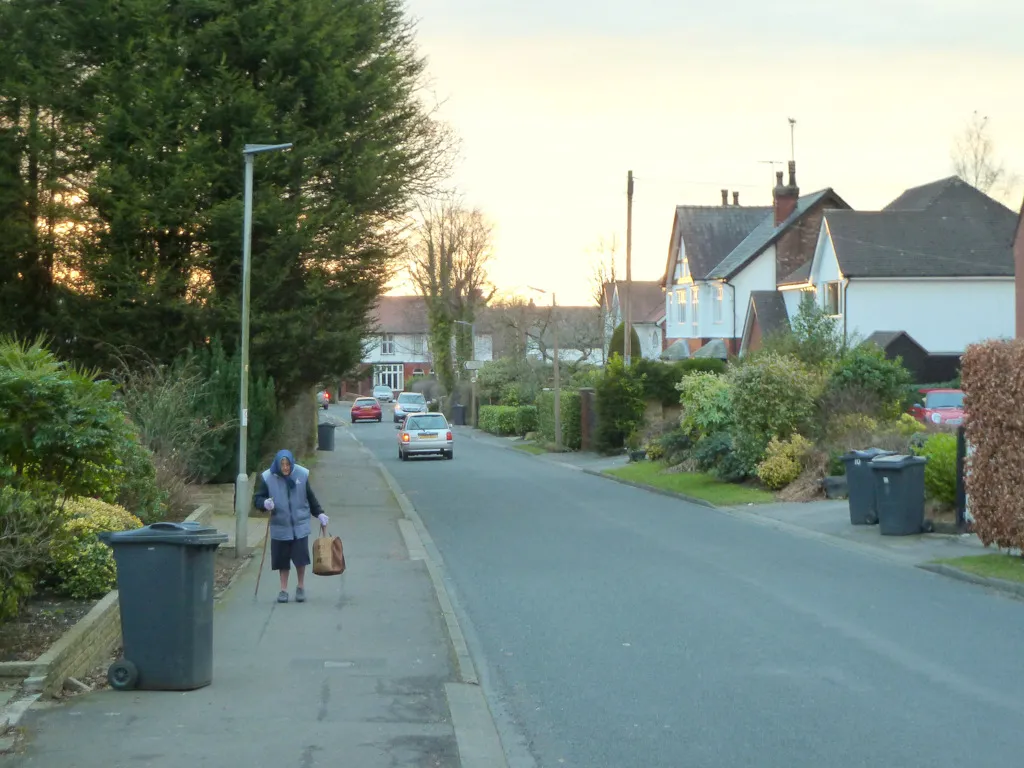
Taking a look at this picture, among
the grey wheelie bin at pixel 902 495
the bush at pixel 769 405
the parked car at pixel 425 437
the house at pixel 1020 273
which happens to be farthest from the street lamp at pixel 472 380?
the grey wheelie bin at pixel 902 495

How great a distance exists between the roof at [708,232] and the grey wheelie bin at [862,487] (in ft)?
142

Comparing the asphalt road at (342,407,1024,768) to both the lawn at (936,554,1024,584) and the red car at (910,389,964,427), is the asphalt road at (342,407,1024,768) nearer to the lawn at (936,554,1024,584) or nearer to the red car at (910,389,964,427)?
the lawn at (936,554,1024,584)

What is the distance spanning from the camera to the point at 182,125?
2389 centimetres

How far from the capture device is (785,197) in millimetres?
59500

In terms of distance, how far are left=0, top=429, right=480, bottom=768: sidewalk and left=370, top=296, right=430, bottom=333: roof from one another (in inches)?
4111

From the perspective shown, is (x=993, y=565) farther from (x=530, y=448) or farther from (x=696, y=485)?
(x=530, y=448)

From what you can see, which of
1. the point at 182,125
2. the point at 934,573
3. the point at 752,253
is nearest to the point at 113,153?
the point at 182,125

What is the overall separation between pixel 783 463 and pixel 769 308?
1154 inches

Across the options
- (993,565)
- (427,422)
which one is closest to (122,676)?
(993,565)

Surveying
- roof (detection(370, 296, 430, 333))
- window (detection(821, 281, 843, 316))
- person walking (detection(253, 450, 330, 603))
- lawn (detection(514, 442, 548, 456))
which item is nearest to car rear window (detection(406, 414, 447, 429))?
lawn (detection(514, 442, 548, 456))

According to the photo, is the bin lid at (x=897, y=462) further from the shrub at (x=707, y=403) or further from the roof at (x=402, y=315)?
the roof at (x=402, y=315)

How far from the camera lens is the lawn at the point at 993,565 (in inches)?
555

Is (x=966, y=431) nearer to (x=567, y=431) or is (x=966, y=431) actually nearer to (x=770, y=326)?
(x=567, y=431)

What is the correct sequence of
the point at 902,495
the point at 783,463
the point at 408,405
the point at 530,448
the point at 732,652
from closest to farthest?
the point at 732,652, the point at 902,495, the point at 783,463, the point at 530,448, the point at 408,405
